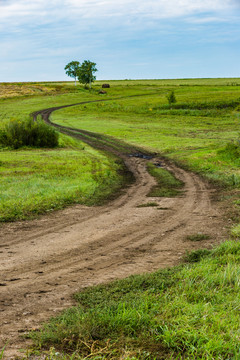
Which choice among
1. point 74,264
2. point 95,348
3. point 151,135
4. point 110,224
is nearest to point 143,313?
point 95,348

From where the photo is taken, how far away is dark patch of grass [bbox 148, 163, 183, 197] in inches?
556

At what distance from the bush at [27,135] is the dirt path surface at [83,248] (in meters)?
16.4

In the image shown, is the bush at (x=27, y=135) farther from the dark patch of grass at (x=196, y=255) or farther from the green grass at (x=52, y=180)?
the dark patch of grass at (x=196, y=255)

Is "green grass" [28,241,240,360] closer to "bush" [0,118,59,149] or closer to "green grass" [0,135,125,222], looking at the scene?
"green grass" [0,135,125,222]

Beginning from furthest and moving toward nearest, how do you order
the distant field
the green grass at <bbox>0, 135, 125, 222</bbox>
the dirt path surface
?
the distant field
the green grass at <bbox>0, 135, 125, 222</bbox>
the dirt path surface

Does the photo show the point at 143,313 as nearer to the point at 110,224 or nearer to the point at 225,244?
the point at 225,244

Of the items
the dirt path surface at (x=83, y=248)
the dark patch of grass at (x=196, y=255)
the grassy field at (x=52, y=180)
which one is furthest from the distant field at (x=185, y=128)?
the dark patch of grass at (x=196, y=255)

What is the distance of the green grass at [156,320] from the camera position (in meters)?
4.02

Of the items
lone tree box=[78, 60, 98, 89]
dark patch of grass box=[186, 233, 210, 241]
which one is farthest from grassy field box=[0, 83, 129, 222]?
lone tree box=[78, 60, 98, 89]

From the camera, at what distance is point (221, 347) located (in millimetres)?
3941

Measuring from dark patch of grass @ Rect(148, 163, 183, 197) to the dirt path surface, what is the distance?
0.87 m

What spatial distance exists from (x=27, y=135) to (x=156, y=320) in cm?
2520

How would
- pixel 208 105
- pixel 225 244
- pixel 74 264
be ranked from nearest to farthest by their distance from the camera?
A: pixel 74 264 → pixel 225 244 → pixel 208 105

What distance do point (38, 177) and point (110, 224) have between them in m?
7.34
